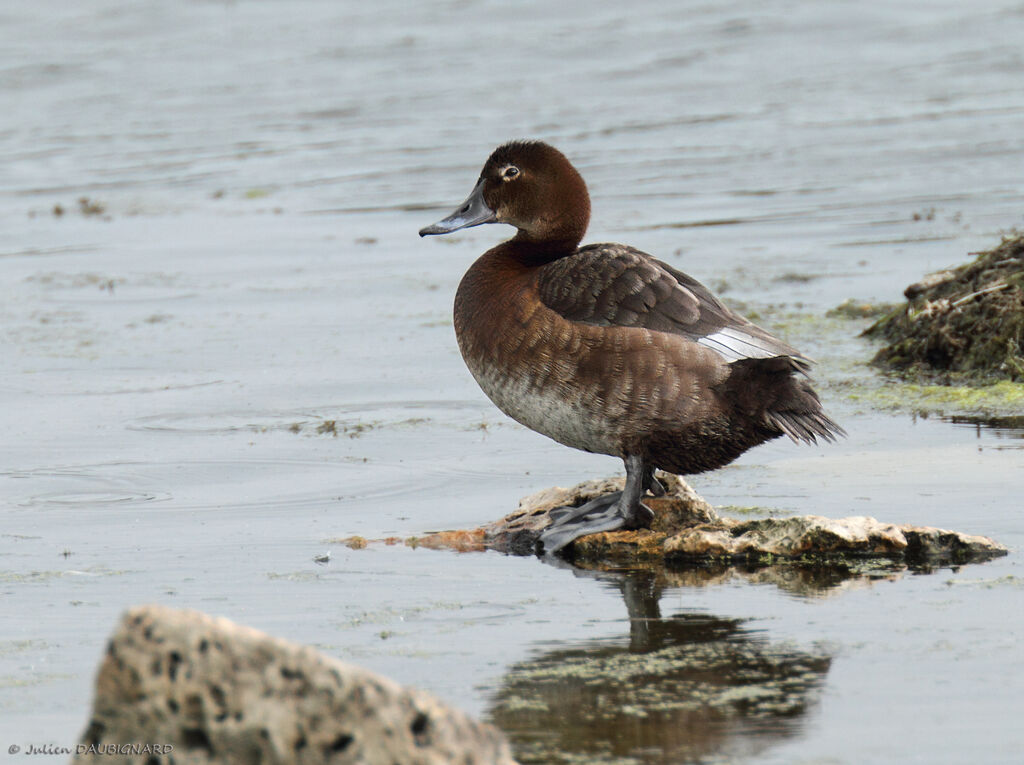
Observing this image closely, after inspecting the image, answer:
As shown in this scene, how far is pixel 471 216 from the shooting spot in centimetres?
616

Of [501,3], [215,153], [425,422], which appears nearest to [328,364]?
[425,422]

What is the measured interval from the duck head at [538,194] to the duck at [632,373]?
349 mm

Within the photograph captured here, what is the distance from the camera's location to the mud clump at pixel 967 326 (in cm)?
758

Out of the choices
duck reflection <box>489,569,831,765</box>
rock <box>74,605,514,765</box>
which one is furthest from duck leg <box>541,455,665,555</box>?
rock <box>74,605,514,765</box>

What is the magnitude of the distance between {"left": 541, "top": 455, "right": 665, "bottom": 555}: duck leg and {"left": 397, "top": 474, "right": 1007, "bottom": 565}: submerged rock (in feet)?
0.12

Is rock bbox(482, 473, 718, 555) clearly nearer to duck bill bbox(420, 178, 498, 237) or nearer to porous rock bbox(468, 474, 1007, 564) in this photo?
porous rock bbox(468, 474, 1007, 564)

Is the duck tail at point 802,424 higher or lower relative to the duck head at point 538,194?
lower

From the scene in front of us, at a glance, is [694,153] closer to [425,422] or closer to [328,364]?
[328,364]

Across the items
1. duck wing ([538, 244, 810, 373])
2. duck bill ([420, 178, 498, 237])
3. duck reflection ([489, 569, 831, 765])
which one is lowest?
duck reflection ([489, 569, 831, 765])

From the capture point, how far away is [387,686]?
2697mm

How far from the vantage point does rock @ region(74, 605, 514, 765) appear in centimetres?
263

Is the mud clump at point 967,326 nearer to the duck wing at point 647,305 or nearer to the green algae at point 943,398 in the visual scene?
the green algae at point 943,398

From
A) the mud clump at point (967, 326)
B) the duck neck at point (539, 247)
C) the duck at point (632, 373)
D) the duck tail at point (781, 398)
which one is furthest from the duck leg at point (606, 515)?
the mud clump at point (967, 326)

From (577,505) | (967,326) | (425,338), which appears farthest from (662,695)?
(425,338)
